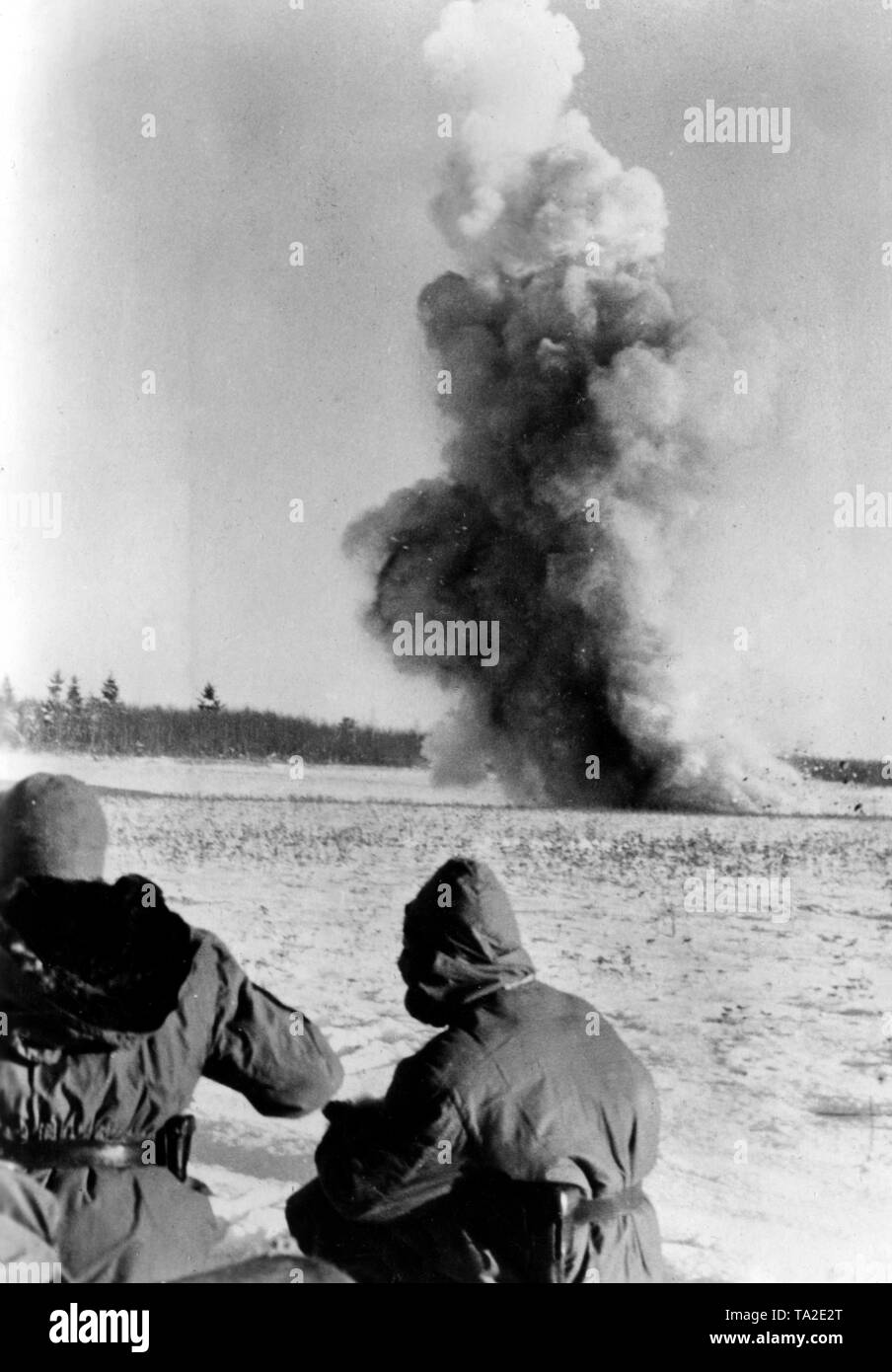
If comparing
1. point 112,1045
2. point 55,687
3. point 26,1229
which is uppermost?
point 55,687

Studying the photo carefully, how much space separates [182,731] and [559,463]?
1.06 m

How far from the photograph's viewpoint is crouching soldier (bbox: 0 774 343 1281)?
2.71 m

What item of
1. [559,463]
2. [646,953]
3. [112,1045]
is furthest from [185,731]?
[646,953]

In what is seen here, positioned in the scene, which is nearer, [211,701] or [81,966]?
[81,966]

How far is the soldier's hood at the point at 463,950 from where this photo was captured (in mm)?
2818

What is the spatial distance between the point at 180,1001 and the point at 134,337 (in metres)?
1.53

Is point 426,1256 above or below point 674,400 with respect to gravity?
below

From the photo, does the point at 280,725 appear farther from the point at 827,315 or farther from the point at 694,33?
the point at 694,33

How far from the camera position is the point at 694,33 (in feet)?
10.5

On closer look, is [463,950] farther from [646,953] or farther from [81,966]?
[81,966]

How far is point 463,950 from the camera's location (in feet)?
9.34
